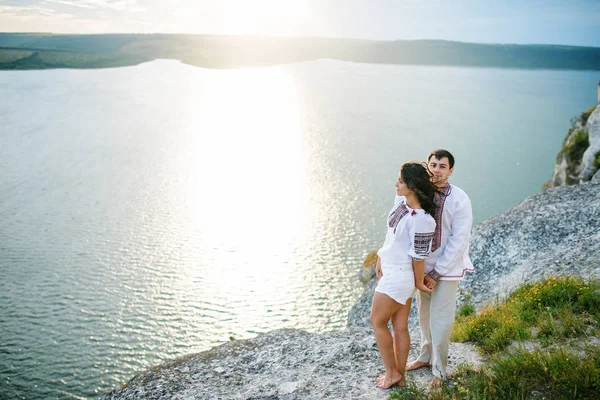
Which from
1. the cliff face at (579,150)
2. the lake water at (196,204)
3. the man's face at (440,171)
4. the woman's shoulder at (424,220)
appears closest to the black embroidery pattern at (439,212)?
the man's face at (440,171)

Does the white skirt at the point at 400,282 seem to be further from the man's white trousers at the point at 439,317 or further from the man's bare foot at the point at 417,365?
the man's bare foot at the point at 417,365

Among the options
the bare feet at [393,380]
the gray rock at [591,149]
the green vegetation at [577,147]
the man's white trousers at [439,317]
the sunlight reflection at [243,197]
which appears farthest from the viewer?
the sunlight reflection at [243,197]

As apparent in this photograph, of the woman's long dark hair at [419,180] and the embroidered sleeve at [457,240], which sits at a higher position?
the woman's long dark hair at [419,180]

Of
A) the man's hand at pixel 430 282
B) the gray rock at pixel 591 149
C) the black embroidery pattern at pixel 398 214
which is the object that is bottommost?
the man's hand at pixel 430 282

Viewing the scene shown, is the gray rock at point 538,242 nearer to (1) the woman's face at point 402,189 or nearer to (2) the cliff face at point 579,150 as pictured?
A: (1) the woman's face at point 402,189

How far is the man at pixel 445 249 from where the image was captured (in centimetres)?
558

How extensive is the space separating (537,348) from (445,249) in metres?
2.34

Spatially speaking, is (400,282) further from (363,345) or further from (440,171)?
(363,345)

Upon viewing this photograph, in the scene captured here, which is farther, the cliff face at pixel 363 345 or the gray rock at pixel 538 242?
the gray rock at pixel 538 242

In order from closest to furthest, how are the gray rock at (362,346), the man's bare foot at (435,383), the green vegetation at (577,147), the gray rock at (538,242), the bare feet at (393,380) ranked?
the man's bare foot at (435,383), the bare feet at (393,380), the gray rock at (362,346), the gray rock at (538,242), the green vegetation at (577,147)

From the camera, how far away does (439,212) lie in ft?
18.4

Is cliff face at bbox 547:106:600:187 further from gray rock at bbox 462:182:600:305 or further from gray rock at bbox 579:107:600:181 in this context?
gray rock at bbox 462:182:600:305

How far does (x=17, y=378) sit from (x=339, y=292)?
64.1 ft

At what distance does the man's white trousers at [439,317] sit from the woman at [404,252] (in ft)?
0.99
